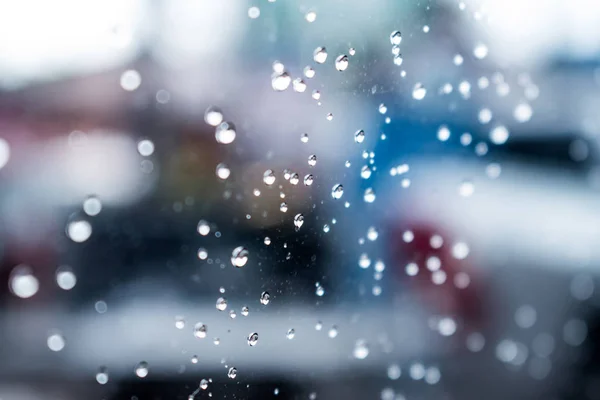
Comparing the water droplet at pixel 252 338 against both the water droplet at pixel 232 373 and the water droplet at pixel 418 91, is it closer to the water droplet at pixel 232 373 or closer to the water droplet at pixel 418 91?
the water droplet at pixel 232 373

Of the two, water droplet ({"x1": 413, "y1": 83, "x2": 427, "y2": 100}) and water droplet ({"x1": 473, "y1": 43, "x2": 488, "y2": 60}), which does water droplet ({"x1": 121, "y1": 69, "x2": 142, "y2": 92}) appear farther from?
water droplet ({"x1": 473, "y1": 43, "x2": 488, "y2": 60})

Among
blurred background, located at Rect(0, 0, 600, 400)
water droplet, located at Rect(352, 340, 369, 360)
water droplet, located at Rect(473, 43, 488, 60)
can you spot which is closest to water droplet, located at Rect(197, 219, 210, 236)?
blurred background, located at Rect(0, 0, 600, 400)

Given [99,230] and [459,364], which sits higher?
[459,364]

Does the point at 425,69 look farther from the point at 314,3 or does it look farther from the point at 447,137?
the point at 314,3

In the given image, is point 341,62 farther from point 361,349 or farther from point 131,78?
point 361,349

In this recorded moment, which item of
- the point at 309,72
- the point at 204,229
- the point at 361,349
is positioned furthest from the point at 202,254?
the point at 361,349

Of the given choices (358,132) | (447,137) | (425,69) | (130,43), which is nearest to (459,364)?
(447,137)

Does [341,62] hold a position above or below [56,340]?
above
